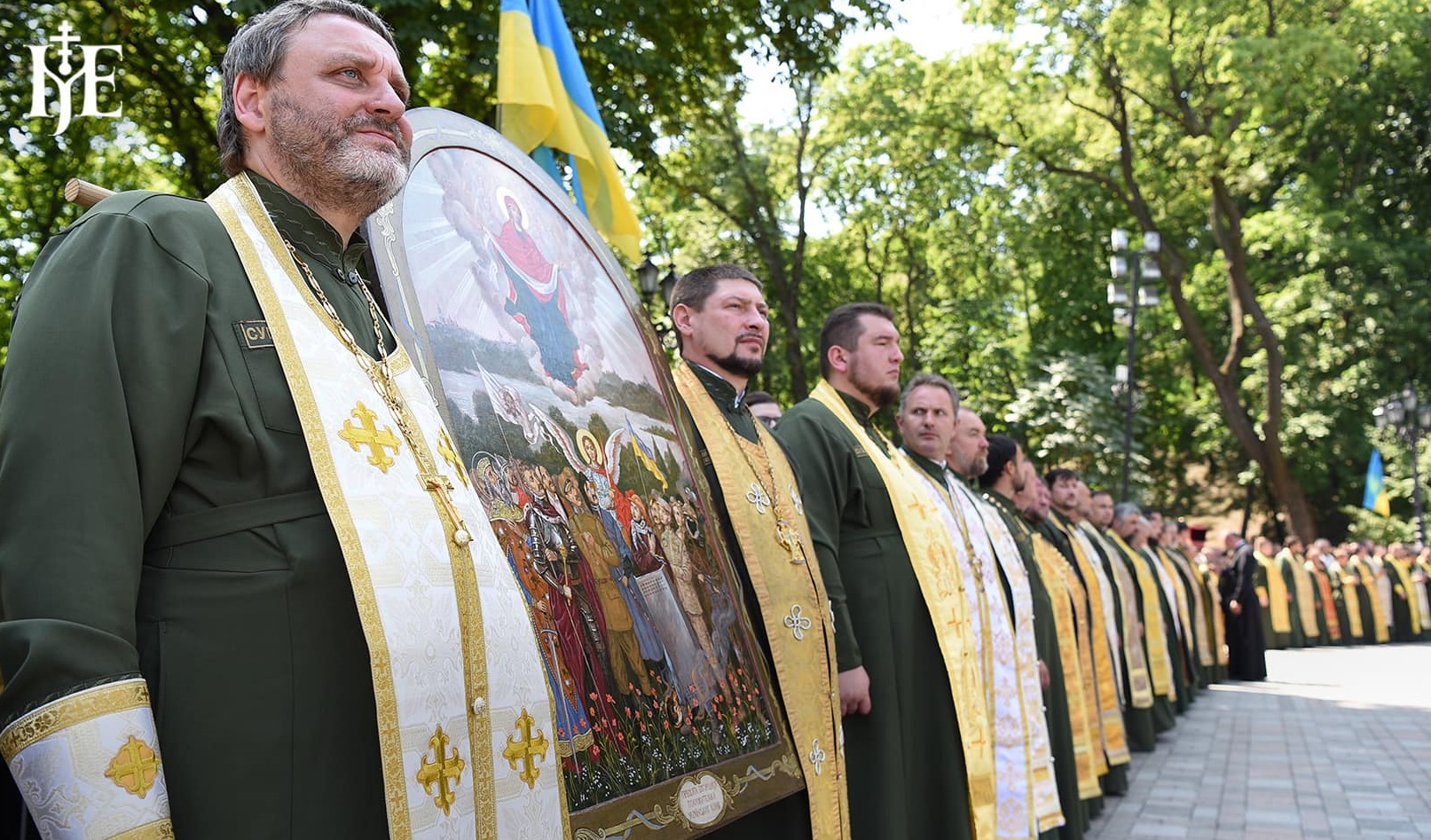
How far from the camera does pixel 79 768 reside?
1.64 m

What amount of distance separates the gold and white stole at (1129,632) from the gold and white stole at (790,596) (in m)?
6.98

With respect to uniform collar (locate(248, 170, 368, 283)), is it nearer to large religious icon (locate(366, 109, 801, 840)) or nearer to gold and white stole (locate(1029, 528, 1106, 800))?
large religious icon (locate(366, 109, 801, 840))

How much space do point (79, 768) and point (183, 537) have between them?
0.37m

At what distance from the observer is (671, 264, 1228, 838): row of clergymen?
3977mm

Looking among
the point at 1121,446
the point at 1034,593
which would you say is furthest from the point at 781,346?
the point at 1034,593

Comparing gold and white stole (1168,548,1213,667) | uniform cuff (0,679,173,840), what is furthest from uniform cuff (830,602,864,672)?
gold and white stole (1168,548,1213,667)

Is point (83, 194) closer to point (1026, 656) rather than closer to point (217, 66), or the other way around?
point (1026, 656)

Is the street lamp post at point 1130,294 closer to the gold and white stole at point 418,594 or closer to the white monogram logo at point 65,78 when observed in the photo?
the white monogram logo at point 65,78

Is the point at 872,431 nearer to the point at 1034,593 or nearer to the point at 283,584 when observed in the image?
the point at 1034,593

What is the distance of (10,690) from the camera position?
1.65 metres

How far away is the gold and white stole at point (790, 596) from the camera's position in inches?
146

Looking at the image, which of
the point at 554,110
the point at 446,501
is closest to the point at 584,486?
the point at 446,501

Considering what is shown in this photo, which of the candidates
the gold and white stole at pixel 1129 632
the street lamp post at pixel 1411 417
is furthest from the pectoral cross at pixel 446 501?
the street lamp post at pixel 1411 417

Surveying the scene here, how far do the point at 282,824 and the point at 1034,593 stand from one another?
18.8 ft
